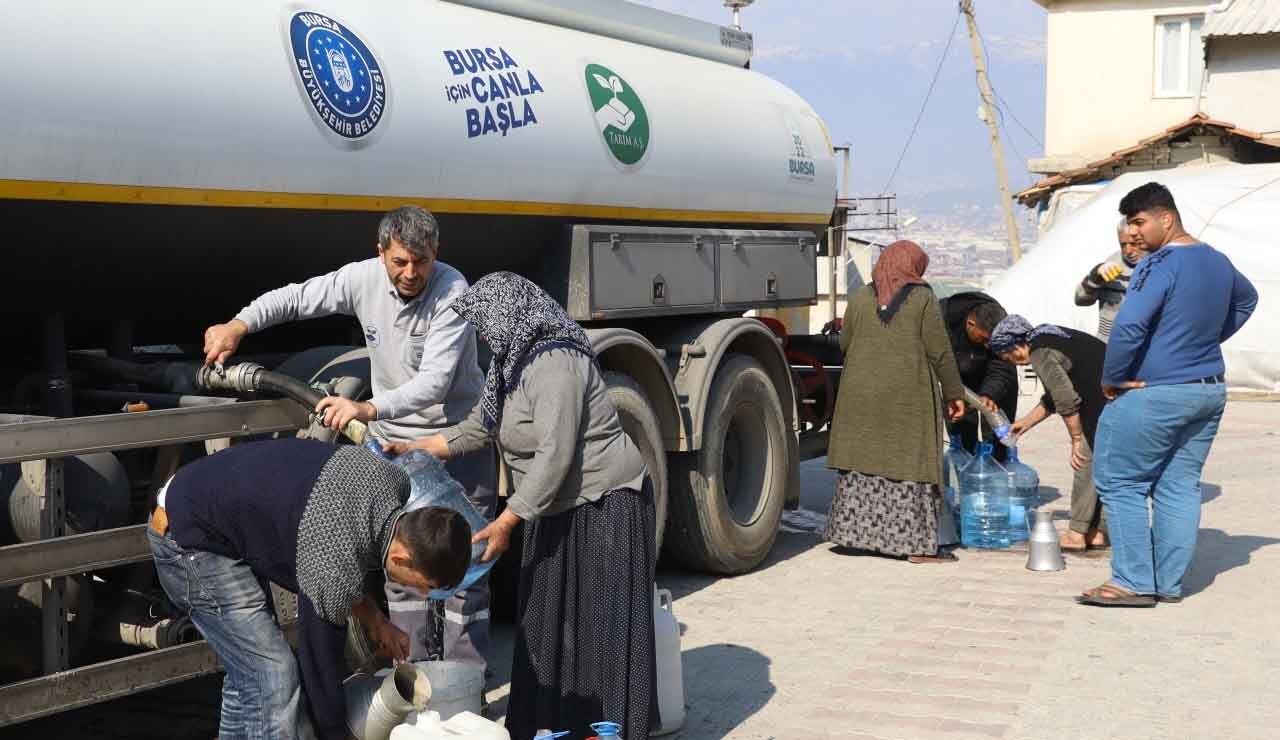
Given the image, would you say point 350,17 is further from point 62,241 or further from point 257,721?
point 257,721

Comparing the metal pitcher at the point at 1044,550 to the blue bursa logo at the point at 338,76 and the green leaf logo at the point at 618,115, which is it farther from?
the blue bursa logo at the point at 338,76

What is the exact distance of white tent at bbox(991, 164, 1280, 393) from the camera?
62.3 feet

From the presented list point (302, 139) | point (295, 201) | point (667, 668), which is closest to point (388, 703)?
point (667, 668)

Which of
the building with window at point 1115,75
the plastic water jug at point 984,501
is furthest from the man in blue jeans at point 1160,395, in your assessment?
the building with window at point 1115,75

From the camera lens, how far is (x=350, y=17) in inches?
225

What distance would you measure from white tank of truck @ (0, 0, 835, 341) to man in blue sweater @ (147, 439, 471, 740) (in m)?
1.22

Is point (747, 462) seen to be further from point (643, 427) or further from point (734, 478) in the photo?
point (643, 427)

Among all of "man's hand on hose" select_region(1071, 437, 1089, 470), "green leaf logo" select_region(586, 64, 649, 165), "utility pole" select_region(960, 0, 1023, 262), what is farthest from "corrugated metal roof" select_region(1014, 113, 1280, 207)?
"green leaf logo" select_region(586, 64, 649, 165)

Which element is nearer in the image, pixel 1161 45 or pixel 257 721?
pixel 257 721

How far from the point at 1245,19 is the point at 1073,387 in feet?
70.1

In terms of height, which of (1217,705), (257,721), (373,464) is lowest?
(1217,705)

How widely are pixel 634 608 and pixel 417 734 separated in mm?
1136

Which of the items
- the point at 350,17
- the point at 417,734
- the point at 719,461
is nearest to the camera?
the point at 417,734

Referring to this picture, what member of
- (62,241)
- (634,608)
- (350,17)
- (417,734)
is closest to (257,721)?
(417,734)
